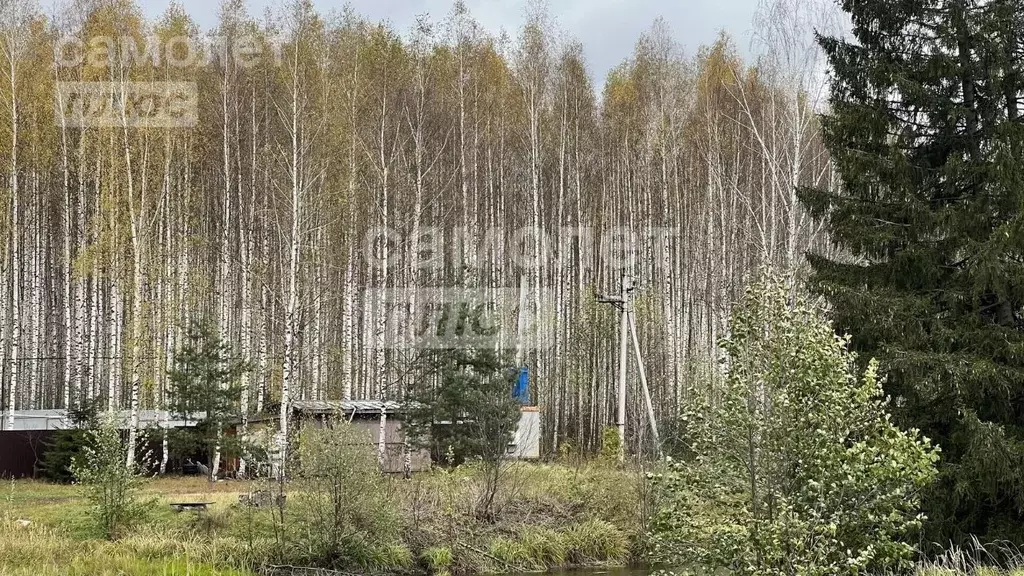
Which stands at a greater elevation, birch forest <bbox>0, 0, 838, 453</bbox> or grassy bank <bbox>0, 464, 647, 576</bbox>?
birch forest <bbox>0, 0, 838, 453</bbox>

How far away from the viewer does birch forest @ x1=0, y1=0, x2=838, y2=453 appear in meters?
22.2

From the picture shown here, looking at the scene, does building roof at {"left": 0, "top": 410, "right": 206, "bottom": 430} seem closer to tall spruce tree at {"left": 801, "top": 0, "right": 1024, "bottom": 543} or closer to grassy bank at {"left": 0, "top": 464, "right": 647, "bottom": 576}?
grassy bank at {"left": 0, "top": 464, "right": 647, "bottom": 576}

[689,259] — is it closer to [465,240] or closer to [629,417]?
[629,417]

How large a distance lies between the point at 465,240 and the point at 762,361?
18133 millimetres

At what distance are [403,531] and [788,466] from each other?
9734mm
